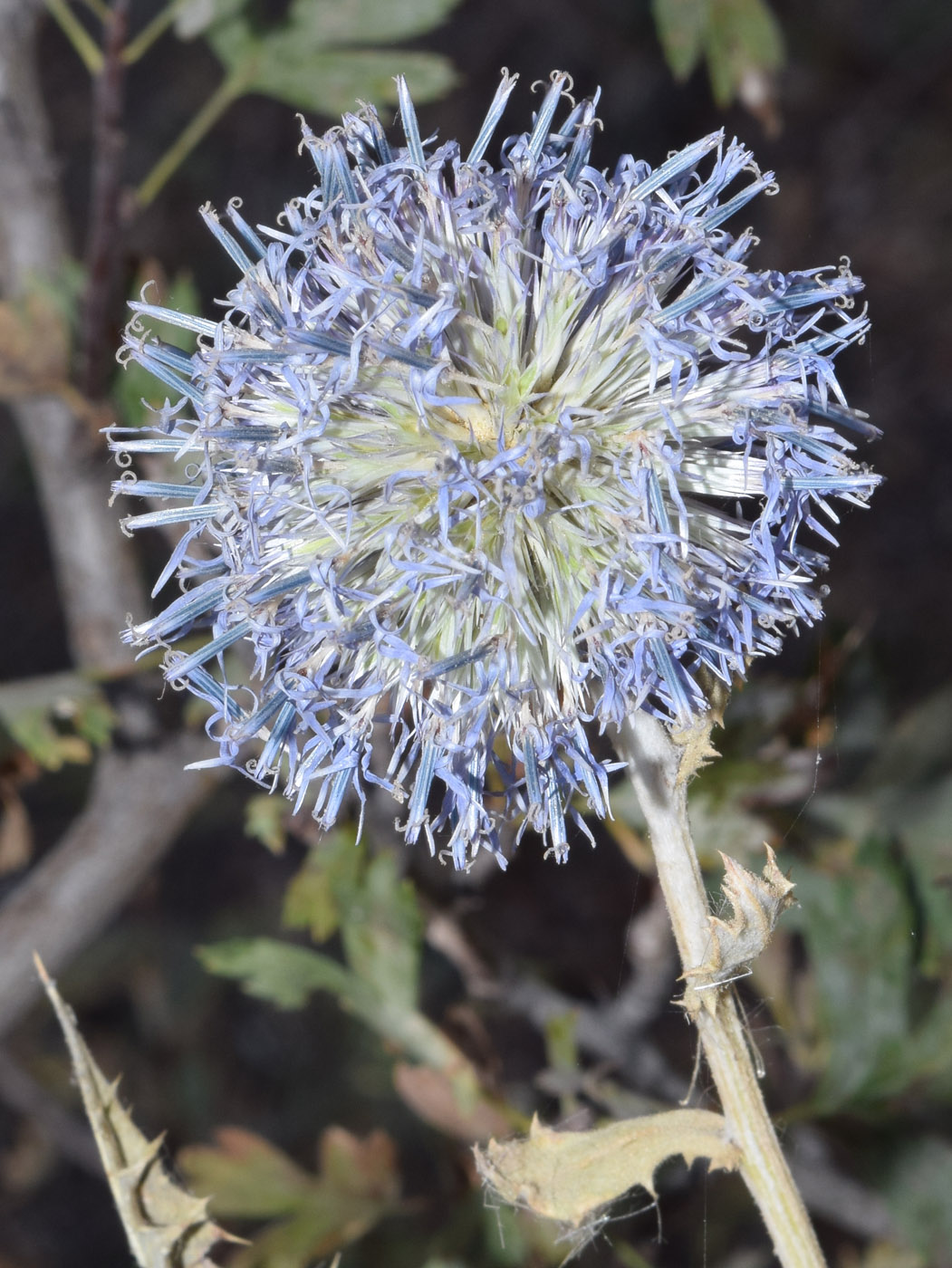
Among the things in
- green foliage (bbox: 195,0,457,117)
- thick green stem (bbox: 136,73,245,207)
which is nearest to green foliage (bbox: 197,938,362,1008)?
thick green stem (bbox: 136,73,245,207)

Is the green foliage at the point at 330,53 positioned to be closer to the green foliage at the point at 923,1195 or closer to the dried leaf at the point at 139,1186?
the dried leaf at the point at 139,1186

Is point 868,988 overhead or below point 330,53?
below

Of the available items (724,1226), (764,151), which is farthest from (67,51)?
(724,1226)

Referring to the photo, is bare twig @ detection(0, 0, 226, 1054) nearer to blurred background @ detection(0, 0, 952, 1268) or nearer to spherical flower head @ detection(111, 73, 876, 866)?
blurred background @ detection(0, 0, 952, 1268)

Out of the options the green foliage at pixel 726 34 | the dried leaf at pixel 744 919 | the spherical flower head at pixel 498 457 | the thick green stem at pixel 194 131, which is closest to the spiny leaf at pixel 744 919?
the dried leaf at pixel 744 919

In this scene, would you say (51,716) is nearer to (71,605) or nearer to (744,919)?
(71,605)

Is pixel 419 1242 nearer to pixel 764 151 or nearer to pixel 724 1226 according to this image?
pixel 724 1226

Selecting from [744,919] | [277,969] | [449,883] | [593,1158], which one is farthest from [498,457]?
[277,969]
